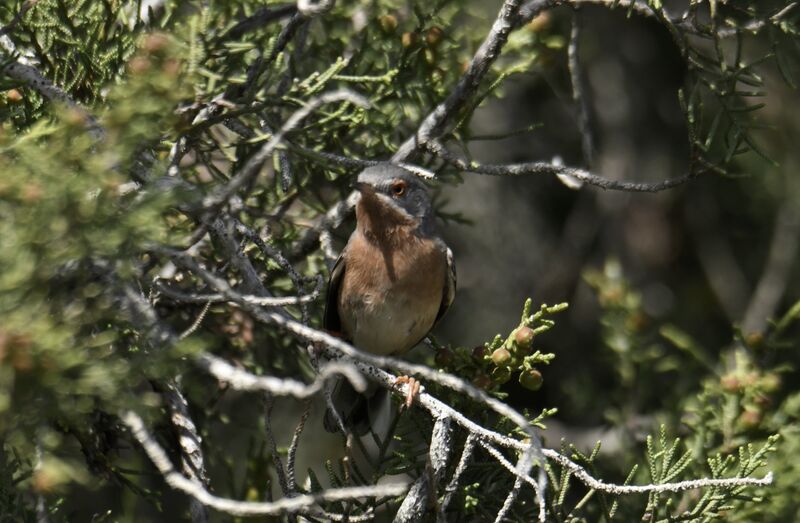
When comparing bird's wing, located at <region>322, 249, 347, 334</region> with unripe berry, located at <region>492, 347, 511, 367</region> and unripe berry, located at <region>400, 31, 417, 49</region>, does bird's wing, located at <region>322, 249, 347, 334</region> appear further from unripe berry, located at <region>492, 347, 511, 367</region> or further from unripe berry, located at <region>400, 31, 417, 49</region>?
unripe berry, located at <region>400, 31, 417, 49</region>

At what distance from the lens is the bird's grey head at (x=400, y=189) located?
189 inches

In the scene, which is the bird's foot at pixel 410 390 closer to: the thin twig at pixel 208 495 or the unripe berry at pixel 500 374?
the unripe berry at pixel 500 374

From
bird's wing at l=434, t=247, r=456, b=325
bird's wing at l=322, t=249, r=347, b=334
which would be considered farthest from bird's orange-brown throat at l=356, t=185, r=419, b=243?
bird's wing at l=434, t=247, r=456, b=325

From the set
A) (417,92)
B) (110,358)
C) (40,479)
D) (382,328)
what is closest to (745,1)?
(417,92)

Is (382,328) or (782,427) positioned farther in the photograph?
(382,328)

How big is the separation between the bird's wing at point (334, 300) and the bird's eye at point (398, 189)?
17.4 inches

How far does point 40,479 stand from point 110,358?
0.44 m

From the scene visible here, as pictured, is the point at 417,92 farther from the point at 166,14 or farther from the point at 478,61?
the point at 166,14

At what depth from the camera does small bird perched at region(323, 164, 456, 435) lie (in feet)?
17.7

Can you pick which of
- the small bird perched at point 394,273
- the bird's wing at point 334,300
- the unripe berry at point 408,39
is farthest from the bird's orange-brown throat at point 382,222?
the unripe berry at point 408,39

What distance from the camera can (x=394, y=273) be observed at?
5.43 metres

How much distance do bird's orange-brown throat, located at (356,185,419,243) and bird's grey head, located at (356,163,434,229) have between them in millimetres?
33

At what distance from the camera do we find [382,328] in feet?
18.1

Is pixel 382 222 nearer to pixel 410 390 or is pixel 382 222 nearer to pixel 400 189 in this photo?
pixel 400 189
